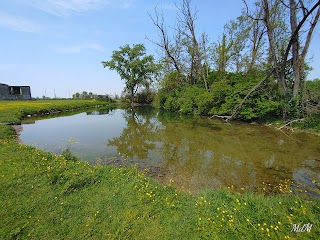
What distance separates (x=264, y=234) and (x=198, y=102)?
67.4 ft

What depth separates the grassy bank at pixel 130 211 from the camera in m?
3.01

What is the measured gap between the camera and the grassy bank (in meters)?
3.01

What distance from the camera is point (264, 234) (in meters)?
2.82

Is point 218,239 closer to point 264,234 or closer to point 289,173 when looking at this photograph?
point 264,234

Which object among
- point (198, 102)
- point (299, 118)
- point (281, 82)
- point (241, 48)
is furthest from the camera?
point (241, 48)

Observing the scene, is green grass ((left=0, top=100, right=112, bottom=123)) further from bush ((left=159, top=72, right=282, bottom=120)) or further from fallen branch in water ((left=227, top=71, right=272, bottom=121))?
fallen branch in water ((left=227, top=71, right=272, bottom=121))

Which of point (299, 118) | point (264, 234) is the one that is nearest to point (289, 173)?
point (264, 234)

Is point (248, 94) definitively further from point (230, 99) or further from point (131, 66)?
point (131, 66)

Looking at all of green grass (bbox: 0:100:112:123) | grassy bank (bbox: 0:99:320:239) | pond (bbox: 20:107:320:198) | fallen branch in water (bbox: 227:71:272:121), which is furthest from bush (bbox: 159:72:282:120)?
green grass (bbox: 0:100:112:123)

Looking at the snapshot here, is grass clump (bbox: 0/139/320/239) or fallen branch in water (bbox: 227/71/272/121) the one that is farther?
fallen branch in water (bbox: 227/71/272/121)

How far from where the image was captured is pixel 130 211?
Result: 11.6 feet

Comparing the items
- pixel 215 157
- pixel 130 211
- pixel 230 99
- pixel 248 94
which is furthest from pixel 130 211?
pixel 230 99

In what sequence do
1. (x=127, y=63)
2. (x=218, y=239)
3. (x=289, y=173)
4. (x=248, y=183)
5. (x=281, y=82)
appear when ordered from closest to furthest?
1. (x=218, y=239)
2. (x=248, y=183)
3. (x=289, y=173)
4. (x=281, y=82)
5. (x=127, y=63)

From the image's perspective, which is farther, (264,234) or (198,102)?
(198,102)
